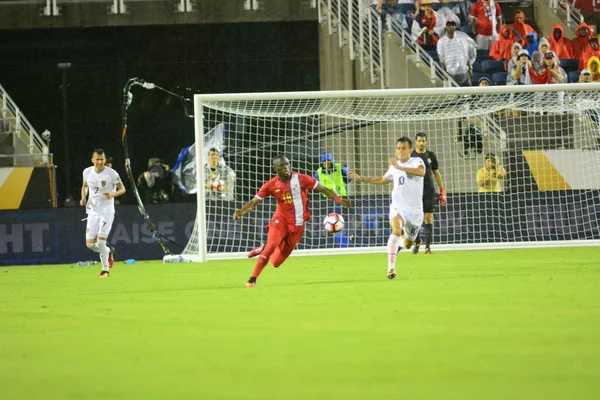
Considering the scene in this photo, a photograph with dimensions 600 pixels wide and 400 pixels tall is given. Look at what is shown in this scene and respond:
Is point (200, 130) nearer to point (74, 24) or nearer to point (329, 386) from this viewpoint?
point (74, 24)

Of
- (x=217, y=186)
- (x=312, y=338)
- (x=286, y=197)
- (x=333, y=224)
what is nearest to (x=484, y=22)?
(x=217, y=186)

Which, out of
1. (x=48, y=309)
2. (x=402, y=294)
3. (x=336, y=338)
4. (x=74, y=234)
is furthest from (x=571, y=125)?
(x=336, y=338)

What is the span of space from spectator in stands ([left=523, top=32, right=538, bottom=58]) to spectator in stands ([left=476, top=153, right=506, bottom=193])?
5.37 meters

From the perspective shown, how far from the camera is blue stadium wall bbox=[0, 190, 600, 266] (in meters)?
20.1

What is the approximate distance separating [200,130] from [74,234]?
4.37 m

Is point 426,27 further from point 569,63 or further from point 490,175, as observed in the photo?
point 490,175

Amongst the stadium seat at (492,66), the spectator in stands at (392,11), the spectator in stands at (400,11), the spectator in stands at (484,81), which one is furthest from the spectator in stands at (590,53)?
the spectator in stands at (392,11)

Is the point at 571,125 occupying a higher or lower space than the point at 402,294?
higher

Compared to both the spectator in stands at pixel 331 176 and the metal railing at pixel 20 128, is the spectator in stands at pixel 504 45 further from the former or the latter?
the metal railing at pixel 20 128

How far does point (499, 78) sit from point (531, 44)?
142 centimetres

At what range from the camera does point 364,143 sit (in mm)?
22031

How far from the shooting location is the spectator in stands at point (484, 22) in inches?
997

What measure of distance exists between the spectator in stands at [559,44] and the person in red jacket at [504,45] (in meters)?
1.18

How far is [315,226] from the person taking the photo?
67.3 feet
